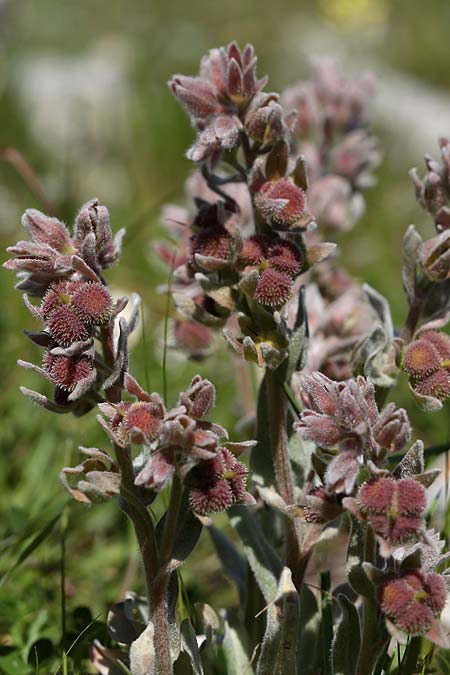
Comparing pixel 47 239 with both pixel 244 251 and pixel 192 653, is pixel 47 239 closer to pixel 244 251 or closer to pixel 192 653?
pixel 244 251

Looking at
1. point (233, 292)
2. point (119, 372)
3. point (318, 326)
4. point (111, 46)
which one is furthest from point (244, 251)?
point (111, 46)

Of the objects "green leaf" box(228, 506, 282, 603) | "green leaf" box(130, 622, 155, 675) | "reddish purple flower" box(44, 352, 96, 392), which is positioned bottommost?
"green leaf" box(130, 622, 155, 675)

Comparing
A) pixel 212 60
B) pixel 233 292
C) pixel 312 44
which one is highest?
pixel 312 44

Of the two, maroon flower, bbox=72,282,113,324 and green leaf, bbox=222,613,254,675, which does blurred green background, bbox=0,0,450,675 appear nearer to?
green leaf, bbox=222,613,254,675

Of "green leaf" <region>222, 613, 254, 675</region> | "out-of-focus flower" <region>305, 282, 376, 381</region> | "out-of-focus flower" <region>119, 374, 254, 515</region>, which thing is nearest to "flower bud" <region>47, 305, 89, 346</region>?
"out-of-focus flower" <region>119, 374, 254, 515</region>

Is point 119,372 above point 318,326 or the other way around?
the other way around

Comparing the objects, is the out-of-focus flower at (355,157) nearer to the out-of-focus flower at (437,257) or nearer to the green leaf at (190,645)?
the out-of-focus flower at (437,257)

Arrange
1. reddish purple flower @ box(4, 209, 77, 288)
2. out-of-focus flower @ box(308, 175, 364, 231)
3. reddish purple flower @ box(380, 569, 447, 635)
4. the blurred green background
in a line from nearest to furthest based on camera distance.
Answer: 1. reddish purple flower @ box(380, 569, 447, 635)
2. reddish purple flower @ box(4, 209, 77, 288)
3. the blurred green background
4. out-of-focus flower @ box(308, 175, 364, 231)

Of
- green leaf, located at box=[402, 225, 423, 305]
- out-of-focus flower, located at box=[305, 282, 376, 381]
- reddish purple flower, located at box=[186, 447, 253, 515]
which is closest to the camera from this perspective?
reddish purple flower, located at box=[186, 447, 253, 515]
